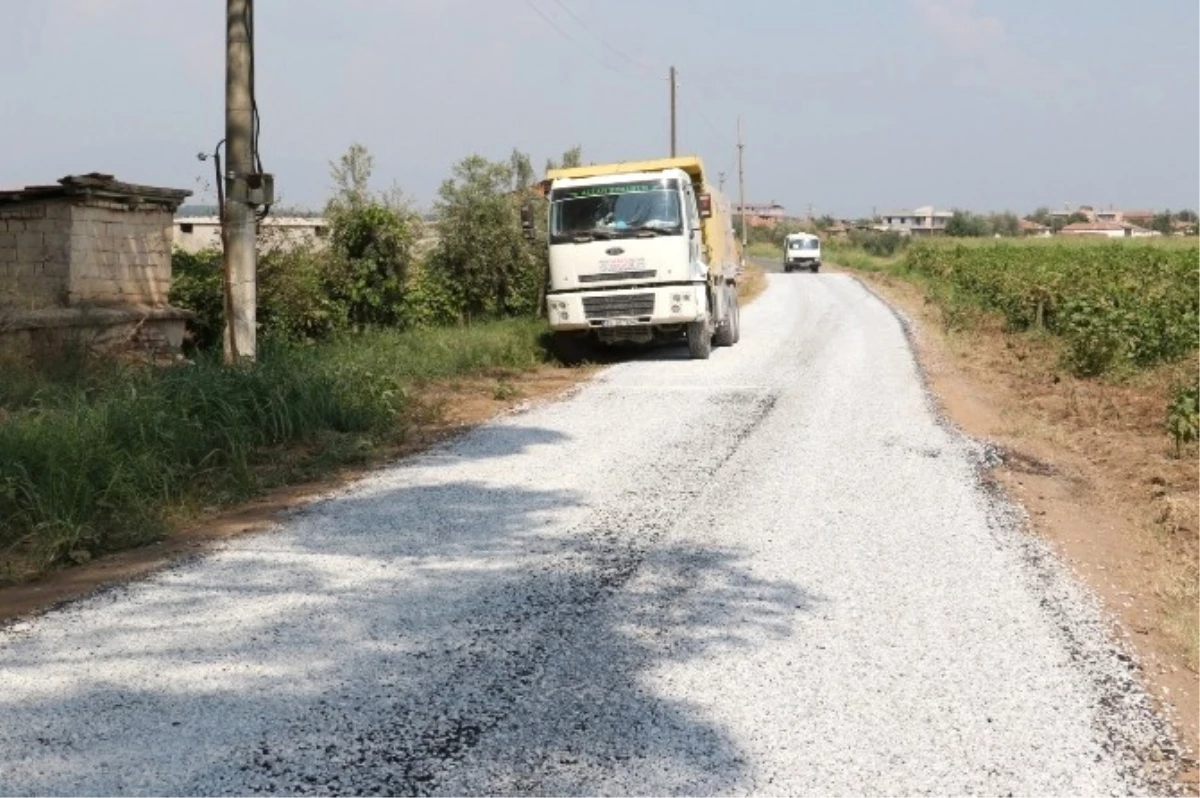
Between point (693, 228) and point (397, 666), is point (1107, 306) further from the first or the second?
point (397, 666)

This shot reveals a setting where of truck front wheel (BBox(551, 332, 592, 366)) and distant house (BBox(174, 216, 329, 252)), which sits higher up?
distant house (BBox(174, 216, 329, 252))

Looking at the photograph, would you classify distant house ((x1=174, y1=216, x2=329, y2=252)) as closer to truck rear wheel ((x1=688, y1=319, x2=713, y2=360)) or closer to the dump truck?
the dump truck

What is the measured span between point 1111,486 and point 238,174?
8.66m

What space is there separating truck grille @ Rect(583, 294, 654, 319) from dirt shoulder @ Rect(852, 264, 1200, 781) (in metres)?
4.03

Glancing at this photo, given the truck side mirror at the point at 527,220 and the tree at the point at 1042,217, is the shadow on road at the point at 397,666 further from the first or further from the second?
the tree at the point at 1042,217

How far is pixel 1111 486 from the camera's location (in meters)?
9.40

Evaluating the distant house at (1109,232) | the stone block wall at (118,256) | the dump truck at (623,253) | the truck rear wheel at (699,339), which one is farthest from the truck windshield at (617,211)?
the distant house at (1109,232)

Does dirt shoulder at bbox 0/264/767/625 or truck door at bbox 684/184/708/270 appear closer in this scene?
dirt shoulder at bbox 0/264/767/625

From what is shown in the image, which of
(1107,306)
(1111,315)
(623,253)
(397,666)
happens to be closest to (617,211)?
(623,253)

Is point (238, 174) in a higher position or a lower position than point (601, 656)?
higher

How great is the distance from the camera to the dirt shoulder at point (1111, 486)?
225 inches

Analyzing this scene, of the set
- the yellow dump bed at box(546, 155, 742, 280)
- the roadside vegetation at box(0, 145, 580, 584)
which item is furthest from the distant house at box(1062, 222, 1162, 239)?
the roadside vegetation at box(0, 145, 580, 584)

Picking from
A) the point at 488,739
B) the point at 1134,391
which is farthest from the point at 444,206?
the point at 488,739

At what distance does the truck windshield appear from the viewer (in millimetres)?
17125
